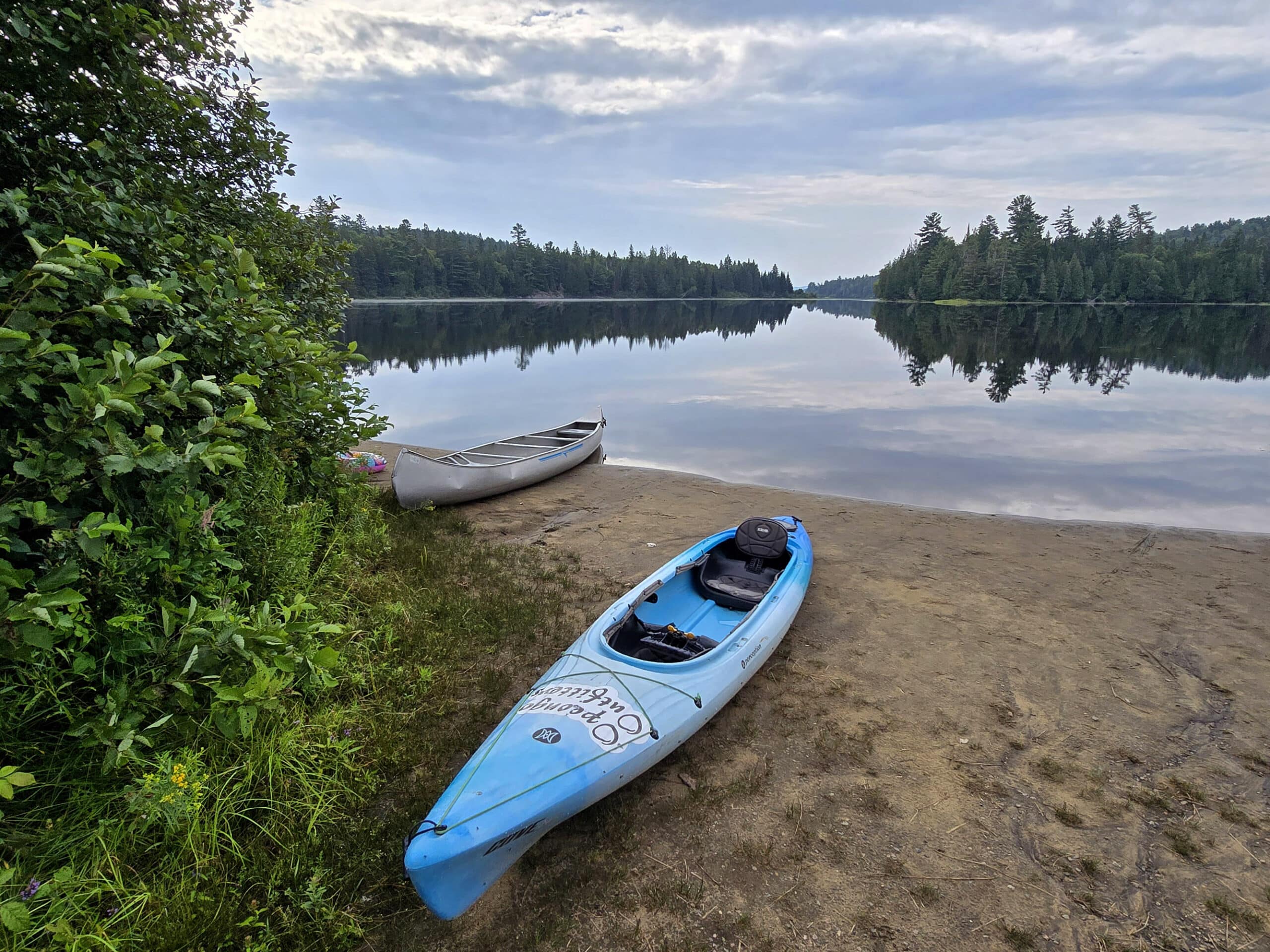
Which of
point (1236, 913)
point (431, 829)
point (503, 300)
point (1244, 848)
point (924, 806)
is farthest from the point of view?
point (503, 300)

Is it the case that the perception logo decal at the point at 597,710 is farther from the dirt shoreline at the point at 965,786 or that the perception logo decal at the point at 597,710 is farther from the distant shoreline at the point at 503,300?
the distant shoreline at the point at 503,300

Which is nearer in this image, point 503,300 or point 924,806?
point 924,806

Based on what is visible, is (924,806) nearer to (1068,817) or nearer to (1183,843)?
(1068,817)

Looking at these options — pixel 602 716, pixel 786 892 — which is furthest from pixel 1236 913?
pixel 602 716

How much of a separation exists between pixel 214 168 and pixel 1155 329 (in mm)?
70275

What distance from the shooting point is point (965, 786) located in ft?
15.0

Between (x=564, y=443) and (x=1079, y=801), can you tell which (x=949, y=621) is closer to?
(x=1079, y=801)

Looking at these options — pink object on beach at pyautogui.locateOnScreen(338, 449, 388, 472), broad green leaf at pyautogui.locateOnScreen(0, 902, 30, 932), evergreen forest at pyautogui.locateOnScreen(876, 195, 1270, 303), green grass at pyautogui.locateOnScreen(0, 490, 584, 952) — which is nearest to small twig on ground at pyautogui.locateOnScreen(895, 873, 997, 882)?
green grass at pyautogui.locateOnScreen(0, 490, 584, 952)

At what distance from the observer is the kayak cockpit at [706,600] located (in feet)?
18.5

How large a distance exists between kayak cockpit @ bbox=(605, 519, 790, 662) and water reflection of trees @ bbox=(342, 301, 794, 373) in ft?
59.3

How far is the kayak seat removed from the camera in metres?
7.43

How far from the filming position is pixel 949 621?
7.11 m

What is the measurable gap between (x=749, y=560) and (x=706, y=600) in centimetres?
106

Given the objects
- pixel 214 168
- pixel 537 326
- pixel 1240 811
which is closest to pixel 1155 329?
pixel 537 326
